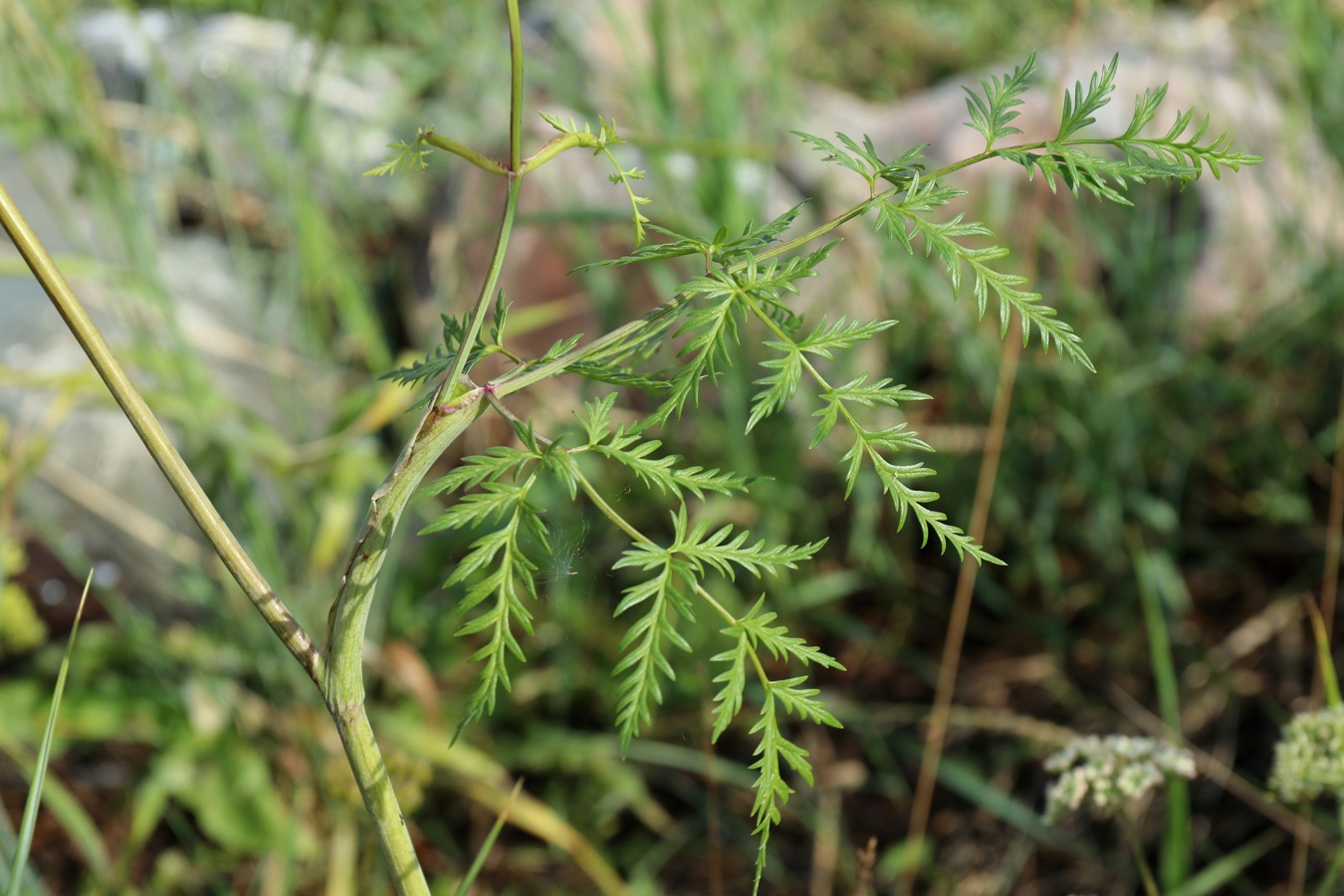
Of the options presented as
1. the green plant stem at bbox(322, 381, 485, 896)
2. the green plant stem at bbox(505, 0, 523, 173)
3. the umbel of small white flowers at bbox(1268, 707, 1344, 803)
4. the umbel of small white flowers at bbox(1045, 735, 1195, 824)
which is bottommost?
the umbel of small white flowers at bbox(1045, 735, 1195, 824)

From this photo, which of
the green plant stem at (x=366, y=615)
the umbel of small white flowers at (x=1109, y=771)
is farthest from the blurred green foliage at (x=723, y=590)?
the green plant stem at (x=366, y=615)

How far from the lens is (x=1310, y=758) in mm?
852

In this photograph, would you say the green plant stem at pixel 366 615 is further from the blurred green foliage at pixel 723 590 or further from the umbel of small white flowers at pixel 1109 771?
the blurred green foliage at pixel 723 590

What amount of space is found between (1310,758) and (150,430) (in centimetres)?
85

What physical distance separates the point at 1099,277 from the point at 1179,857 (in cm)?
157

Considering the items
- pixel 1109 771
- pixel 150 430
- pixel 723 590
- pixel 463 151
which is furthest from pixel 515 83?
pixel 723 590

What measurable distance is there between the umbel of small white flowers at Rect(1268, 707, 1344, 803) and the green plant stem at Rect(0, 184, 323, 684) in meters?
0.73

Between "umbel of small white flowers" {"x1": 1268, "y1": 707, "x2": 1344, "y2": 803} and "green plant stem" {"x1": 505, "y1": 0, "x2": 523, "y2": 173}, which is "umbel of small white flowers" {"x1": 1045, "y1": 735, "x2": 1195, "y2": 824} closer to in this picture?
"umbel of small white flowers" {"x1": 1268, "y1": 707, "x2": 1344, "y2": 803}

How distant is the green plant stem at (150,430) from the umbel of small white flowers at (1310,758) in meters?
0.73

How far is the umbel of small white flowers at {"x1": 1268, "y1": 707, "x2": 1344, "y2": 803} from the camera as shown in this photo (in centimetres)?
83

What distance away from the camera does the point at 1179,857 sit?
1.34m

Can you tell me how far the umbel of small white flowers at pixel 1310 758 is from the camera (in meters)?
0.83

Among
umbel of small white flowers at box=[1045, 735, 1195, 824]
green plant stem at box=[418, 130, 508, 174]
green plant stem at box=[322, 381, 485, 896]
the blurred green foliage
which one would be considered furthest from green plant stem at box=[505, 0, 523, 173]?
the blurred green foliage

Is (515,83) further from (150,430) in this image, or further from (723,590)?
A: (723,590)
